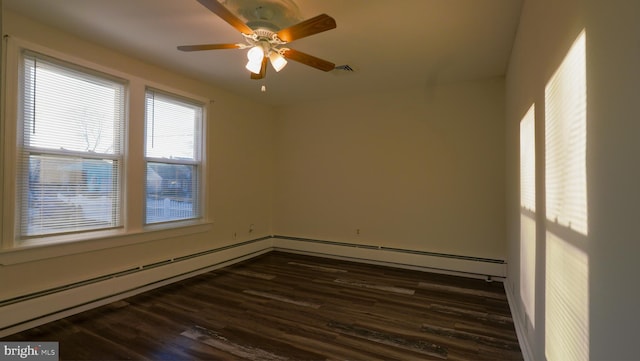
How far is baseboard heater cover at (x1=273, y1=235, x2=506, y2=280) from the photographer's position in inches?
152

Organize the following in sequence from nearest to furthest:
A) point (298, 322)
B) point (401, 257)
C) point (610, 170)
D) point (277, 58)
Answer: point (610, 170) < point (277, 58) < point (298, 322) < point (401, 257)

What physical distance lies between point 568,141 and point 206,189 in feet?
12.8

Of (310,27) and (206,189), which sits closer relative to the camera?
(310,27)

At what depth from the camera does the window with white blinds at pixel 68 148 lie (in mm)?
2570

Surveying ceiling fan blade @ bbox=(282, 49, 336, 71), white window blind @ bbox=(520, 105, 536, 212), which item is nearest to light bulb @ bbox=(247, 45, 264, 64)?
ceiling fan blade @ bbox=(282, 49, 336, 71)

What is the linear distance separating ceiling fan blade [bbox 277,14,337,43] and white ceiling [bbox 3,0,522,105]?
228 millimetres

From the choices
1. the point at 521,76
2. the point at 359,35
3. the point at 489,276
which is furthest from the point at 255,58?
the point at 489,276

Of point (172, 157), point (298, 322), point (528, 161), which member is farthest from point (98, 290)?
point (528, 161)

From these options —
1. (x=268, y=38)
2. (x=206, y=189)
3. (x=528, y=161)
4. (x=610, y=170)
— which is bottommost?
(x=206, y=189)

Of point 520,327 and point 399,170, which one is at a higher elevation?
point 399,170

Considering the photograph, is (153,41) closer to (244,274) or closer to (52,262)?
(52,262)

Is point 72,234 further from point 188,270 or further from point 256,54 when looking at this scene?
point 256,54

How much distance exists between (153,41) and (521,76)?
3.28 metres

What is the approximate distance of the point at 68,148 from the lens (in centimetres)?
282
